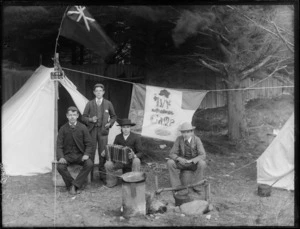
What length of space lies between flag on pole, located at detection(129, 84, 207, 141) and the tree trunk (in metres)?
2.02

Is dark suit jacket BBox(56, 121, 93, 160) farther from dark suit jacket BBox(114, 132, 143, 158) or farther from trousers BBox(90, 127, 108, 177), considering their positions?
dark suit jacket BBox(114, 132, 143, 158)

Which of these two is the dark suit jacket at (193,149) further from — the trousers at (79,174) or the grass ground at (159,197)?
the trousers at (79,174)

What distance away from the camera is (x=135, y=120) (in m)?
7.07

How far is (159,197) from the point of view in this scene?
5668mm

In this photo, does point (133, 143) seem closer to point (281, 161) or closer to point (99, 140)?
point (99, 140)

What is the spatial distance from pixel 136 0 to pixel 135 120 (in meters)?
2.71

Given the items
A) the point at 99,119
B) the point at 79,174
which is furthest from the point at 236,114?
the point at 79,174

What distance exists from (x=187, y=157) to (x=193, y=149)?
173 mm

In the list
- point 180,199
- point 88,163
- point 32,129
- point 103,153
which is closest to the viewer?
point 180,199

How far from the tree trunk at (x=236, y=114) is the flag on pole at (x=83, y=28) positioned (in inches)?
151

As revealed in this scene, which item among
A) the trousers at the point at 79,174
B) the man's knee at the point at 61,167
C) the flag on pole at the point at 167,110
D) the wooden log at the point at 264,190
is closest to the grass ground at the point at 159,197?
the wooden log at the point at 264,190

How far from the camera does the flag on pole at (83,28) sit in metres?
5.59

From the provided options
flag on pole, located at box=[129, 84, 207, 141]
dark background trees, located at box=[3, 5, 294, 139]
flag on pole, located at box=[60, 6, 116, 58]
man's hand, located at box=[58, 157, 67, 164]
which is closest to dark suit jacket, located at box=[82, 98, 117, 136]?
flag on pole, located at box=[129, 84, 207, 141]

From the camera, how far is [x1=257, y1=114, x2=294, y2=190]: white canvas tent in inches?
229
